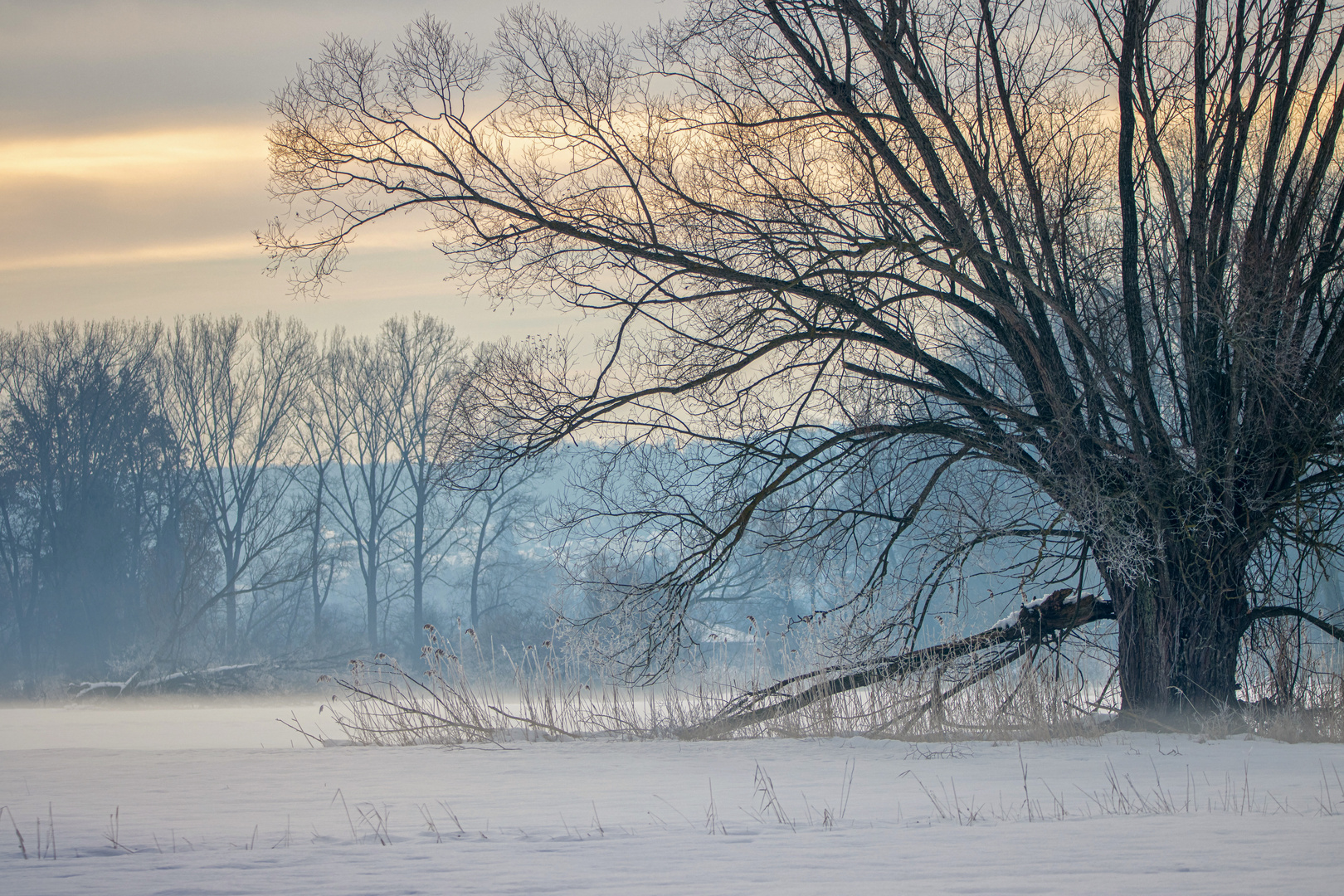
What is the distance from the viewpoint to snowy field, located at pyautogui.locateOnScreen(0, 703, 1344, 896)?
12.5 feet

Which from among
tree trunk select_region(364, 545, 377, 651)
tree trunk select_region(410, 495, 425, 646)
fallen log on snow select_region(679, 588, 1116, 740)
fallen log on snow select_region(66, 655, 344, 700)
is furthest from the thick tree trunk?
tree trunk select_region(364, 545, 377, 651)

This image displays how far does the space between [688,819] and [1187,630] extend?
260 inches

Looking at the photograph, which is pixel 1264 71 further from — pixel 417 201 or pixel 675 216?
pixel 417 201

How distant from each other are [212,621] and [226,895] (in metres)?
39.8

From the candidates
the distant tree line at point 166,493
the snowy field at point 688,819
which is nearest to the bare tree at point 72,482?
the distant tree line at point 166,493

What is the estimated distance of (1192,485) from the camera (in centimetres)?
972

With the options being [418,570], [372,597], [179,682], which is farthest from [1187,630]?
[372,597]

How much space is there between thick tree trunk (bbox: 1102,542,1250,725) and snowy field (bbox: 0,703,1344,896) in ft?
2.44

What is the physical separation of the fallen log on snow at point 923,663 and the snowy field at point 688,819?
0.58 metres

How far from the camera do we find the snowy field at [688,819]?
3799mm

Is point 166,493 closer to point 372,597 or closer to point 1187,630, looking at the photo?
point 372,597

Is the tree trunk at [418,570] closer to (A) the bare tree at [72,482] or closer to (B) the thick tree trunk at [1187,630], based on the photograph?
(A) the bare tree at [72,482]

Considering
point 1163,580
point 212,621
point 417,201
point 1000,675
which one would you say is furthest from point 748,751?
point 212,621

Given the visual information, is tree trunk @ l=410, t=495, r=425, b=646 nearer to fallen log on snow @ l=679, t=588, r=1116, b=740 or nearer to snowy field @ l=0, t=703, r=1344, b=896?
snowy field @ l=0, t=703, r=1344, b=896
